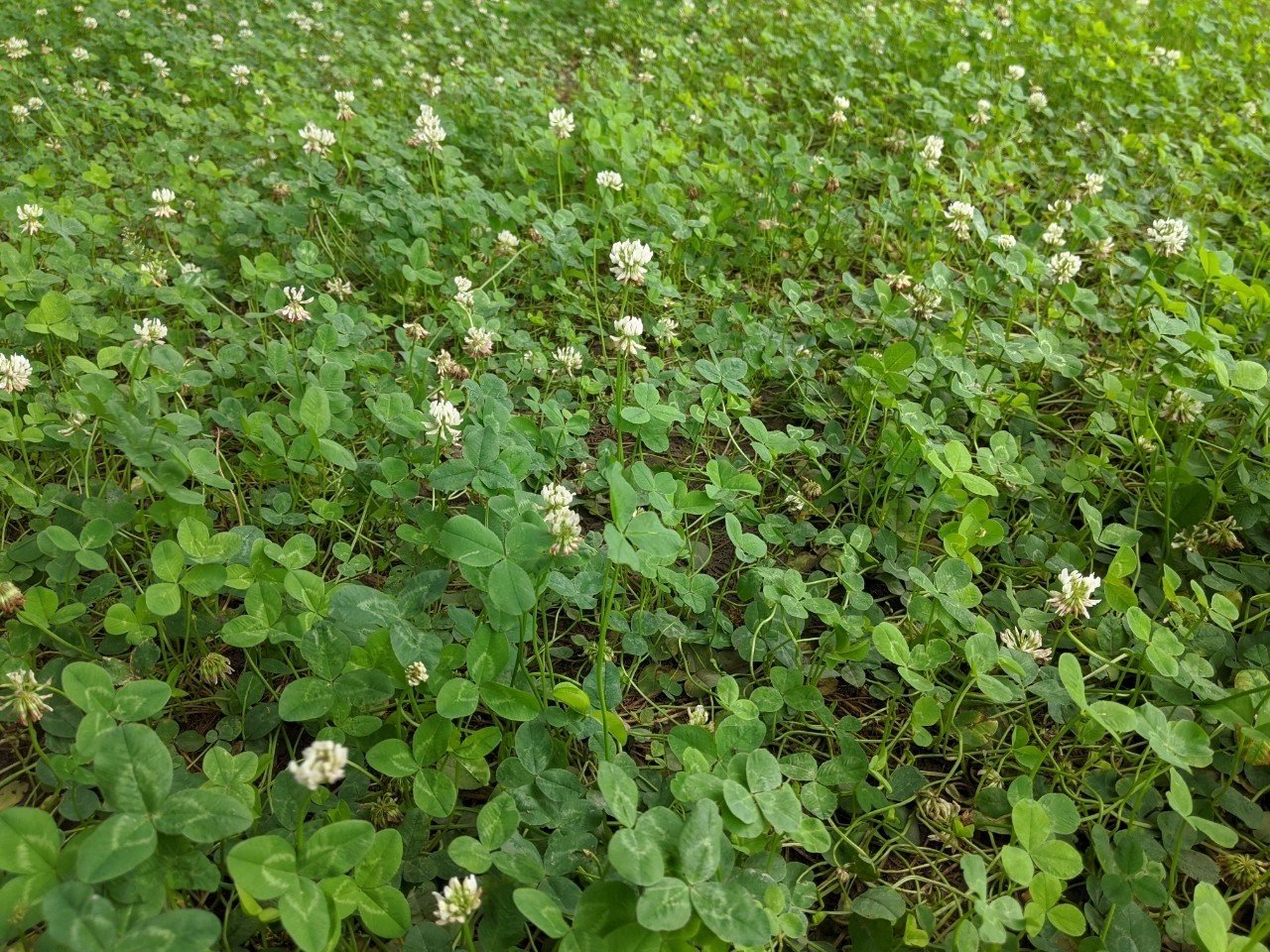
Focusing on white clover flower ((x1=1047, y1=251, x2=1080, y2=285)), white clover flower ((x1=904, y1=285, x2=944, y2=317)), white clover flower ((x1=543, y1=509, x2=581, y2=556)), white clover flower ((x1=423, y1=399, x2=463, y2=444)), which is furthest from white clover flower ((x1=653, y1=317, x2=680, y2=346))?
white clover flower ((x1=543, y1=509, x2=581, y2=556))

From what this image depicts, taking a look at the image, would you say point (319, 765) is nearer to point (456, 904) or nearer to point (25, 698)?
point (456, 904)

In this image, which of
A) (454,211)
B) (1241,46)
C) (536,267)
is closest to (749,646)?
(536,267)

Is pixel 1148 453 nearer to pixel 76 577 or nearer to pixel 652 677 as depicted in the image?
pixel 652 677

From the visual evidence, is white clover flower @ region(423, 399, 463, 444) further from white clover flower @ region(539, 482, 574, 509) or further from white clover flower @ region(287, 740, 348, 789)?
white clover flower @ region(287, 740, 348, 789)

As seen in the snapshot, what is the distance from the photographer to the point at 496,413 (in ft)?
7.16

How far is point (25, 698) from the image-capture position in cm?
156

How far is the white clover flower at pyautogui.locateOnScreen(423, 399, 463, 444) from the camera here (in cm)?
207

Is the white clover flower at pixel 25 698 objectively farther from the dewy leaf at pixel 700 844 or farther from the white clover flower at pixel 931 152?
the white clover flower at pixel 931 152

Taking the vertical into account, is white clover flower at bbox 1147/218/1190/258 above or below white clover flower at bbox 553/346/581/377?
above

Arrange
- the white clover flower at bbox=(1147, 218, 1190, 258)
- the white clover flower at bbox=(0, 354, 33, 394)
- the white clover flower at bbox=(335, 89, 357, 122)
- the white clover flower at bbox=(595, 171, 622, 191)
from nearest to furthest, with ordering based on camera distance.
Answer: the white clover flower at bbox=(0, 354, 33, 394), the white clover flower at bbox=(1147, 218, 1190, 258), the white clover flower at bbox=(595, 171, 622, 191), the white clover flower at bbox=(335, 89, 357, 122)

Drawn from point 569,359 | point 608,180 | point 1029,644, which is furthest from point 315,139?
point 1029,644

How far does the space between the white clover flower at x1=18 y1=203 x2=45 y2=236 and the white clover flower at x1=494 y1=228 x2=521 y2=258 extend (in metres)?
1.52

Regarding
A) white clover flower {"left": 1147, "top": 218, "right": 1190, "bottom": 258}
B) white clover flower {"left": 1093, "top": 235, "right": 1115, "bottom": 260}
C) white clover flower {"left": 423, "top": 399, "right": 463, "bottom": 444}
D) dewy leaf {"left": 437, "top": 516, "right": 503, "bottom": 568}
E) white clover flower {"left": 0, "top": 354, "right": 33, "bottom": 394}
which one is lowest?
white clover flower {"left": 0, "top": 354, "right": 33, "bottom": 394}

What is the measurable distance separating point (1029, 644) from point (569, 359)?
155 cm
